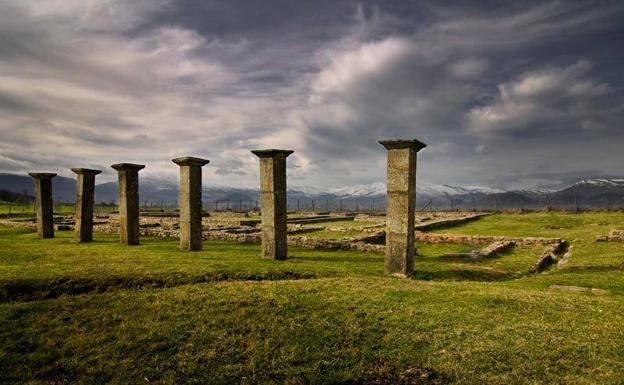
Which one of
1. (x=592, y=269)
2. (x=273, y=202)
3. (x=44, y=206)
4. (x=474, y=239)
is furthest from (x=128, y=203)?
(x=592, y=269)

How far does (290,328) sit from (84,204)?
18.6 m

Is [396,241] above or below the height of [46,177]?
below

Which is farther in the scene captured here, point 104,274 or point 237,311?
point 104,274

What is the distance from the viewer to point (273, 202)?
1573 centimetres

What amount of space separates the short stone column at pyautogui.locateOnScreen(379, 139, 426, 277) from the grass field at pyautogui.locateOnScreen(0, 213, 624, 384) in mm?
2057

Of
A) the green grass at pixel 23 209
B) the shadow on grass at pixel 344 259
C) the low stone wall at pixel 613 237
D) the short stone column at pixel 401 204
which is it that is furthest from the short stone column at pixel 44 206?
the low stone wall at pixel 613 237

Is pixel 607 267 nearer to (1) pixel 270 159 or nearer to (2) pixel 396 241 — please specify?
(2) pixel 396 241

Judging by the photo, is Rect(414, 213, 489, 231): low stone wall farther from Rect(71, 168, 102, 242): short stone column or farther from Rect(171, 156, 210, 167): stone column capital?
Rect(71, 168, 102, 242): short stone column

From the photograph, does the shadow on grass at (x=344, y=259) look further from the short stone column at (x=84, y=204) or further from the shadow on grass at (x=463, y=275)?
the short stone column at (x=84, y=204)

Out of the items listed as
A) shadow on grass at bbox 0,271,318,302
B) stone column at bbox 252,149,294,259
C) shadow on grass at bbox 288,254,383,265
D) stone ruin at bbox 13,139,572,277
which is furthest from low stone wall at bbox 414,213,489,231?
shadow on grass at bbox 0,271,318,302

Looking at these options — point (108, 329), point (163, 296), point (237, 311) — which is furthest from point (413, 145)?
point (108, 329)

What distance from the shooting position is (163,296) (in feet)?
30.1

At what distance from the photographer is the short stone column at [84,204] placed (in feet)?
68.6

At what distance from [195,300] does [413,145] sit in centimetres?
816
